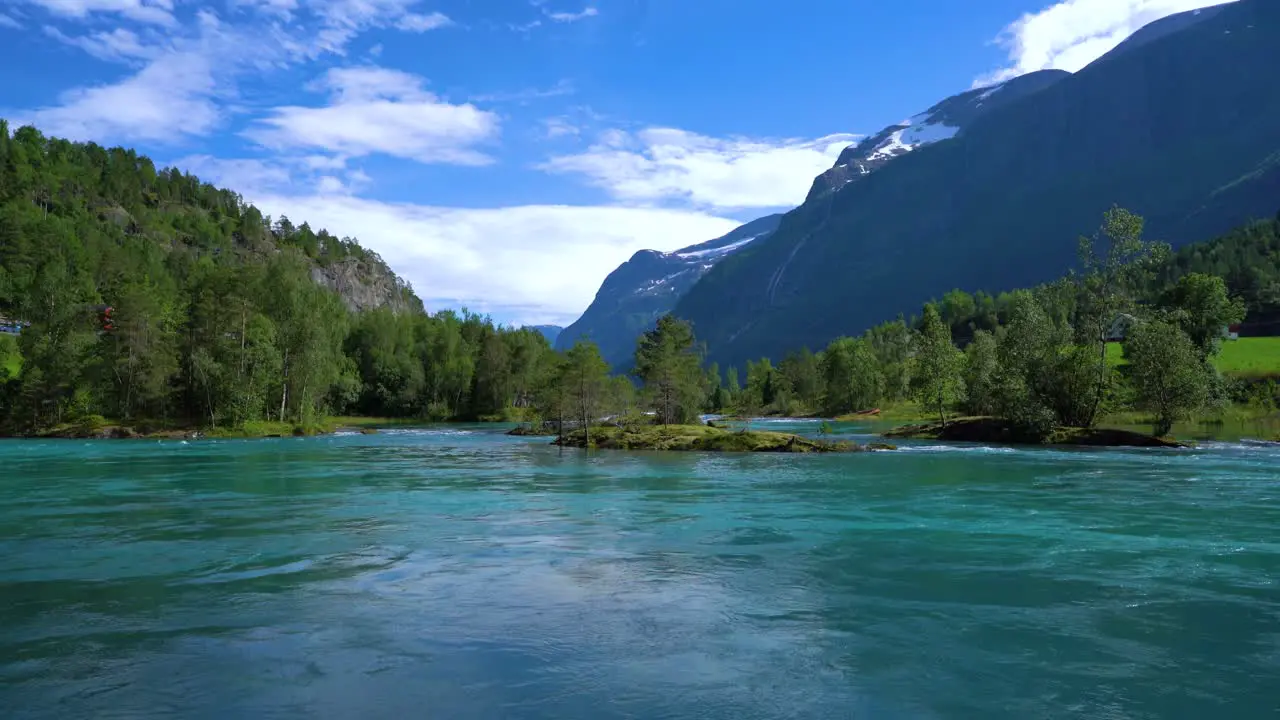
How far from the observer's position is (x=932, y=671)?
38.4ft

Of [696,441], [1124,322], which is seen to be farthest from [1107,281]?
[696,441]

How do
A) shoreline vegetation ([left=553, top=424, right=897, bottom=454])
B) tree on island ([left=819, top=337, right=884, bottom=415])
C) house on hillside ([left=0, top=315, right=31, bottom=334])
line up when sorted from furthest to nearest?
tree on island ([left=819, top=337, right=884, bottom=415]), house on hillside ([left=0, top=315, right=31, bottom=334]), shoreline vegetation ([left=553, top=424, right=897, bottom=454])

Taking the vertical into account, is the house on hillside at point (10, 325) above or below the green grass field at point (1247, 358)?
above

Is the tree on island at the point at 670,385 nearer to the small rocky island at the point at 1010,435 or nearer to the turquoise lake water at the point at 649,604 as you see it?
the small rocky island at the point at 1010,435

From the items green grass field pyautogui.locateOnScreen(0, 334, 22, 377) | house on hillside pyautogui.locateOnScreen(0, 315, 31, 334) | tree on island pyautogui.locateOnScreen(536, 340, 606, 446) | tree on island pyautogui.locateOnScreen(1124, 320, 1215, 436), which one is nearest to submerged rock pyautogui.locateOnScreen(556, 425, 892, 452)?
tree on island pyautogui.locateOnScreen(536, 340, 606, 446)

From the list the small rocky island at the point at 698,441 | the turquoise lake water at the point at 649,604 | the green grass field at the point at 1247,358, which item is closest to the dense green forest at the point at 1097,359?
the green grass field at the point at 1247,358

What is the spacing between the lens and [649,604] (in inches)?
614

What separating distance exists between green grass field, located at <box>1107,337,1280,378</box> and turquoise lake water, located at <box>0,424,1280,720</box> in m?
77.9

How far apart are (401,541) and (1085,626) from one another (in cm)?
1684

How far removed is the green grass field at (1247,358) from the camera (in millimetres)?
98188

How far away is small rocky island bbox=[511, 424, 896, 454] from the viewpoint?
5950 centimetres

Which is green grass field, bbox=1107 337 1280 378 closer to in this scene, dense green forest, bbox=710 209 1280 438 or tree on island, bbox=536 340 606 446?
dense green forest, bbox=710 209 1280 438

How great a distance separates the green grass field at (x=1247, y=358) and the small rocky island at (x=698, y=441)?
4858 cm

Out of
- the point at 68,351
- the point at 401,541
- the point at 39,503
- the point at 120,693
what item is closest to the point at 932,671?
the point at 120,693
